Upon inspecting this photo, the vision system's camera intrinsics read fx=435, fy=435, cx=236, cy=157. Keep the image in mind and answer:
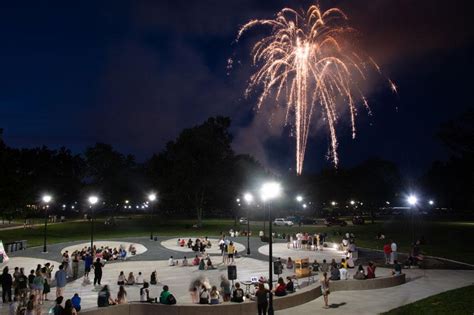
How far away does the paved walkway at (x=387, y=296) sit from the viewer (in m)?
20.1

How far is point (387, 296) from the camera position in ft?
74.3

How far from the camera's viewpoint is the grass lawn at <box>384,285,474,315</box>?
61.9ft

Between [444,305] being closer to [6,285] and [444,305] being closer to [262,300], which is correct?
[262,300]

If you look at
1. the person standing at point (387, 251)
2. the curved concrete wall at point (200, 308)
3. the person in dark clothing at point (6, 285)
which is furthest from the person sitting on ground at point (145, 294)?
the person standing at point (387, 251)

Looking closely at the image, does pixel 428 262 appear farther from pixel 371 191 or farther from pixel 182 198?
pixel 371 191

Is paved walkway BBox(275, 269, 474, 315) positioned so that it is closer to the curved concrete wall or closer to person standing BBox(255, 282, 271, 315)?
the curved concrete wall

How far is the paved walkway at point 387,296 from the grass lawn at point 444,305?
0.66 meters

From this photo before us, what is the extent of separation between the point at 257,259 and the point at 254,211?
86591 mm

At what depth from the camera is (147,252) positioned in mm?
42906

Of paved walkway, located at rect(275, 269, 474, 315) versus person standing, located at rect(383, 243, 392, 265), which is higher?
person standing, located at rect(383, 243, 392, 265)

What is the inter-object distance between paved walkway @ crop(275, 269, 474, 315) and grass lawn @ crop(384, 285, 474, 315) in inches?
26.0

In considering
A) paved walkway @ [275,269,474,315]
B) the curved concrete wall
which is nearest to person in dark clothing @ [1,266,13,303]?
the curved concrete wall

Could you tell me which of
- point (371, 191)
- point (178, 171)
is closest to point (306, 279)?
point (178, 171)

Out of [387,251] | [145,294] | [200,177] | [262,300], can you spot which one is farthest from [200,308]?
[200,177]
